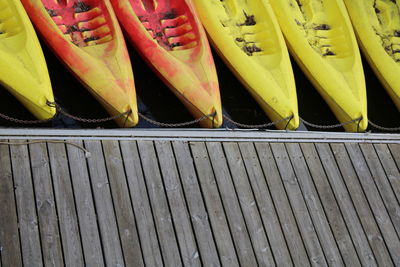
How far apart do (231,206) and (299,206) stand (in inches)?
18.9

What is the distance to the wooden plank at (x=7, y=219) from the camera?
12.1 feet

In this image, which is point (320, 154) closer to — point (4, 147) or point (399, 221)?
point (399, 221)

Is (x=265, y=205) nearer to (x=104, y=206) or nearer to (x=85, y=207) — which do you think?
(x=104, y=206)

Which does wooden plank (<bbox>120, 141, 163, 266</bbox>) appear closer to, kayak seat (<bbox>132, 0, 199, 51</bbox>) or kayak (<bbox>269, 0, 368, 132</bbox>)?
kayak seat (<bbox>132, 0, 199, 51</bbox>)

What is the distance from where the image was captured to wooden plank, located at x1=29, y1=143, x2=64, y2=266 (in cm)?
378

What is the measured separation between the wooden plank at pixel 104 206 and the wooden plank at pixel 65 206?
141 mm

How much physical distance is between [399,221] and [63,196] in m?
2.24

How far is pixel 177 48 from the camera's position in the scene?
17.4ft

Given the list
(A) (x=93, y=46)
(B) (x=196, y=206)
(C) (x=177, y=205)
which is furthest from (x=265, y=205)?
(A) (x=93, y=46)

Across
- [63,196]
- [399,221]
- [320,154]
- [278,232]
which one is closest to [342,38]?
[320,154]

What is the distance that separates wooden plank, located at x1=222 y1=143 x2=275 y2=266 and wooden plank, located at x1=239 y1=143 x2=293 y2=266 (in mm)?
27

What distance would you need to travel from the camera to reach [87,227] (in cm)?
394

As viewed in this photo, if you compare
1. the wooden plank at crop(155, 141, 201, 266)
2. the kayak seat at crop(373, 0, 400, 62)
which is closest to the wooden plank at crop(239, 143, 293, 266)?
the wooden plank at crop(155, 141, 201, 266)

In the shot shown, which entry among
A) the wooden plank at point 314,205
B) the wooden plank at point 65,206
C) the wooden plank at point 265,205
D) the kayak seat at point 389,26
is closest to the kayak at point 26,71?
the wooden plank at point 65,206
